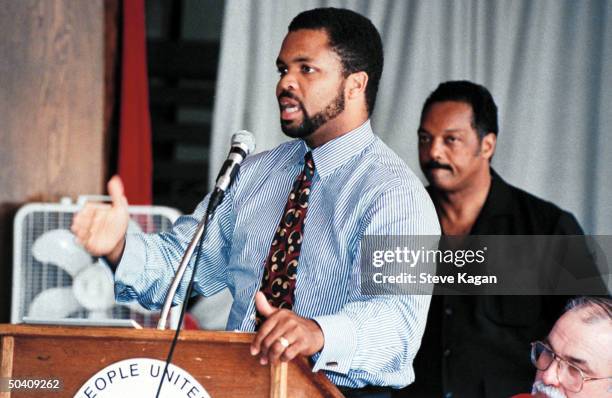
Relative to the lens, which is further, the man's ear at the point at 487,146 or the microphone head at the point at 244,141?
the man's ear at the point at 487,146

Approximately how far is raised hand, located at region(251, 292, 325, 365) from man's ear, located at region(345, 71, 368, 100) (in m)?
0.92

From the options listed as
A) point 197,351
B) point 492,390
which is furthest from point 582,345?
point 492,390

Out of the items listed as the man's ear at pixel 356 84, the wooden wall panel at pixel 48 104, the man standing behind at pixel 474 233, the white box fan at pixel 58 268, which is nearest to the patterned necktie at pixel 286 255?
the man's ear at pixel 356 84

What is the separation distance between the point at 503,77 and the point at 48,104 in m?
1.96

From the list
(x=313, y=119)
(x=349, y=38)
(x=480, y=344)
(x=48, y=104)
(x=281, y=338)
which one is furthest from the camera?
(x=48, y=104)

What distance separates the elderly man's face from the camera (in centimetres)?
190

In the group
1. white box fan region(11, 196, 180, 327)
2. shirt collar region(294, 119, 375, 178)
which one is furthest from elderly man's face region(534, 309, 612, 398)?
white box fan region(11, 196, 180, 327)

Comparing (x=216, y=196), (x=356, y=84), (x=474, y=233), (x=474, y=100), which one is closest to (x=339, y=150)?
(x=356, y=84)

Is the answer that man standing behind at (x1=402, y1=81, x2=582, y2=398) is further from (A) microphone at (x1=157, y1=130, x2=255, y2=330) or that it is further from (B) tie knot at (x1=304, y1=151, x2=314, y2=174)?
(A) microphone at (x1=157, y1=130, x2=255, y2=330)

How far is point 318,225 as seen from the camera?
7.34 feet

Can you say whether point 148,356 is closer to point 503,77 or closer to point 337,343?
point 337,343

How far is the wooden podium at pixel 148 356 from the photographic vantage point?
1.69m

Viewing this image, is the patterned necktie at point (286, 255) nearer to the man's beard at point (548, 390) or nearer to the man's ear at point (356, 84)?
the man's ear at point (356, 84)

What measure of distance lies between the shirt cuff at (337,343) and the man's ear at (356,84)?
2.63ft
